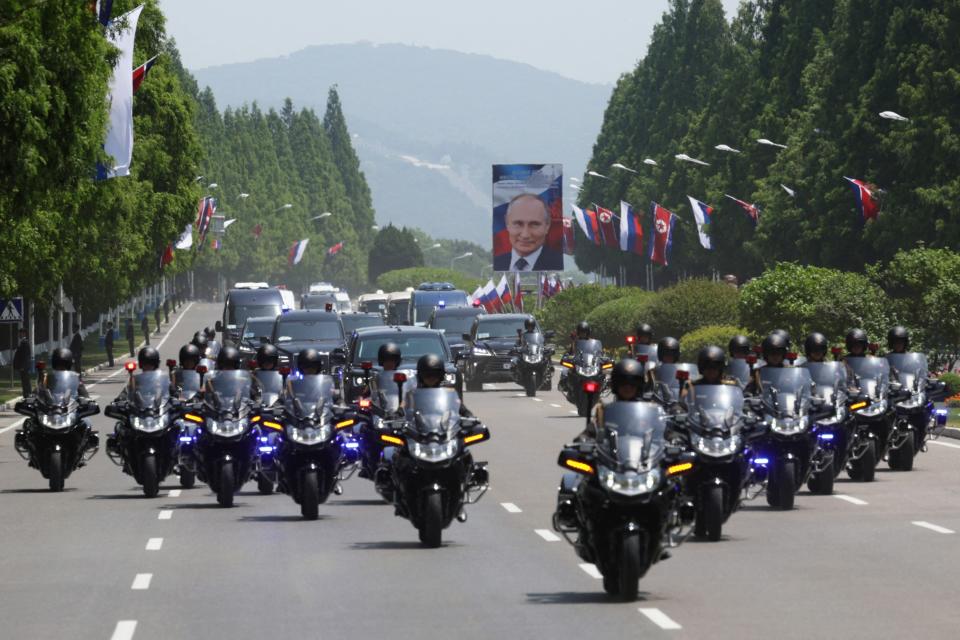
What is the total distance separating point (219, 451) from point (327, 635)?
950 centimetres

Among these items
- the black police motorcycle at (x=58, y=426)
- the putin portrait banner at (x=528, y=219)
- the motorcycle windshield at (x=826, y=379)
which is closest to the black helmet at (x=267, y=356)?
the black police motorcycle at (x=58, y=426)

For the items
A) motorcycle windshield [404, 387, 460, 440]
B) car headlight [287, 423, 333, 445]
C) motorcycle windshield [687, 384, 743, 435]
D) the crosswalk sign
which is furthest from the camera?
the crosswalk sign

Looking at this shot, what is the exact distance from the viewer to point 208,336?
122 feet

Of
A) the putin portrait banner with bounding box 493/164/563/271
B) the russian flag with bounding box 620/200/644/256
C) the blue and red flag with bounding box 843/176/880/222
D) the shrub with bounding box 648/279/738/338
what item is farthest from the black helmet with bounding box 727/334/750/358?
the russian flag with bounding box 620/200/644/256

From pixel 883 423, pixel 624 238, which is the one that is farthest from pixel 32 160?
pixel 624 238

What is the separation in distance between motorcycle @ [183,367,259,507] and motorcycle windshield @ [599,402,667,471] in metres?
8.18

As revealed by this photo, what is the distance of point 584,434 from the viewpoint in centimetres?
1477

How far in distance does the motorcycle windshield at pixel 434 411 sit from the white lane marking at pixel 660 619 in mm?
4096

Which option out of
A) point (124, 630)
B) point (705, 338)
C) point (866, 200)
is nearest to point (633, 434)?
point (124, 630)

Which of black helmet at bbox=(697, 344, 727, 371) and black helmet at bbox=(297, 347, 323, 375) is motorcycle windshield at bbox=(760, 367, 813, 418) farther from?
black helmet at bbox=(297, 347, 323, 375)

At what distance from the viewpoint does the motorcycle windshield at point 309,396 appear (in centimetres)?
2083

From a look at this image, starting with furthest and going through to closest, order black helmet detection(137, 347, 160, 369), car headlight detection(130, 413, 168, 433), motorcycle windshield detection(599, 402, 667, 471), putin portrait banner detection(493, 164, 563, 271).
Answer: putin portrait banner detection(493, 164, 563, 271)
black helmet detection(137, 347, 160, 369)
car headlight detection(130, 413, 168, 433)
motorcycle windshield detection(599, 402, 667, 471)

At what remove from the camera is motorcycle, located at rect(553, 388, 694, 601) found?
14.1 metres

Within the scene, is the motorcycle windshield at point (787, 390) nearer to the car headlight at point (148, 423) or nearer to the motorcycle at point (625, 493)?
the motorcycle at point (625, 493)
